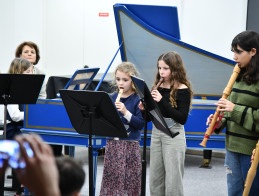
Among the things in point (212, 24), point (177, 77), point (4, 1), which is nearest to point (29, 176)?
point (177, 77)

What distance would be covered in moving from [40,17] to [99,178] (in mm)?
4049

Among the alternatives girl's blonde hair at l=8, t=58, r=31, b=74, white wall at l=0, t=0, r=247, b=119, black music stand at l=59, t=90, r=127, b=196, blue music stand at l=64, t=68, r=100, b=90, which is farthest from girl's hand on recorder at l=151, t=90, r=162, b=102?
white wall at l=0, t=0, r=247, b=119

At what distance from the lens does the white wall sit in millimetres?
6941

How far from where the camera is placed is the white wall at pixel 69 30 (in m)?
6.94

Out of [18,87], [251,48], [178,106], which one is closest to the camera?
[251,48]

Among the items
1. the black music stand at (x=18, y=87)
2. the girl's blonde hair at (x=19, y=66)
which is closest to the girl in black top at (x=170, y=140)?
the black music stand at (x=18, y=87)

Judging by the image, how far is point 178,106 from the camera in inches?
115

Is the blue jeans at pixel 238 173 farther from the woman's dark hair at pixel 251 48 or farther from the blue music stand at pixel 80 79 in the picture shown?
the blue music stand at pixel 80 79

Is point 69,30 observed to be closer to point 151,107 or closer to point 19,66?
point 19,66

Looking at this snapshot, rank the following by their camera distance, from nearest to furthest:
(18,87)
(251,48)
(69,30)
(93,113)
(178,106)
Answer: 1. (251,48)
2. (93,113)
3. (178,106)
4. (18,87)
5. (69,30)

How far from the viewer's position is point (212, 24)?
22.1ft

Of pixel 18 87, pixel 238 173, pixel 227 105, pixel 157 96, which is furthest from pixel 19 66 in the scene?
pixel 238 173

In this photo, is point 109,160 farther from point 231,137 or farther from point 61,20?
point 61,20

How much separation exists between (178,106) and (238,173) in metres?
0.60
